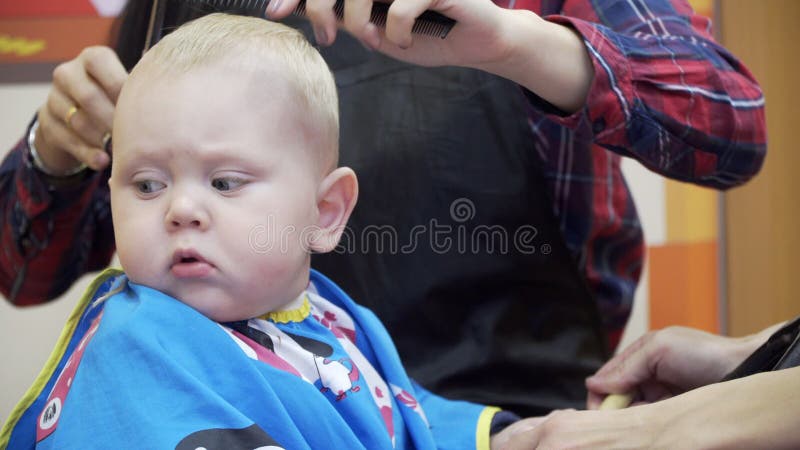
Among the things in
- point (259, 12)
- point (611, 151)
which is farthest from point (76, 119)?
point (611, 151)

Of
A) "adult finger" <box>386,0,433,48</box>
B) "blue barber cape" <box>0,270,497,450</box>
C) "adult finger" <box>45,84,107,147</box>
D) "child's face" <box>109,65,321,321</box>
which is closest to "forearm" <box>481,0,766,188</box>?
"adult finger" <box>386,0,433,48</box>

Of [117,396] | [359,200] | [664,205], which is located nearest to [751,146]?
[359,200]

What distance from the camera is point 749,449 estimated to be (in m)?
0.61

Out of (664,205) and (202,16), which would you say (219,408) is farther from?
(664,205)

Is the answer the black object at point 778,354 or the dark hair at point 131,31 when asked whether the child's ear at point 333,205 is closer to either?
the dark hair at point 131,31

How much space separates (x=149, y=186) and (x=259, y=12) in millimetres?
209

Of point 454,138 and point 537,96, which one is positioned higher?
point 537,96

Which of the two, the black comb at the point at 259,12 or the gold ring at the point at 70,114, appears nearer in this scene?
the black comb at the point at 259,12

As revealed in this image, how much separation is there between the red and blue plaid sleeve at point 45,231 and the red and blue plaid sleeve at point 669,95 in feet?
2.33

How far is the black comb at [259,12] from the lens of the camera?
750 millimetres

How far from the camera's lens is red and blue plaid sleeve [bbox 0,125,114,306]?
1161mm

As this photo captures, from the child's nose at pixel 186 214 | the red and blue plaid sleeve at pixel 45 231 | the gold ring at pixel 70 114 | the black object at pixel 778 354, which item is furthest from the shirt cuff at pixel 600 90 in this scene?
the red and blue plaid sleeve at pixel 45 231

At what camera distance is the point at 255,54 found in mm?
770

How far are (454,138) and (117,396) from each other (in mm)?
652
